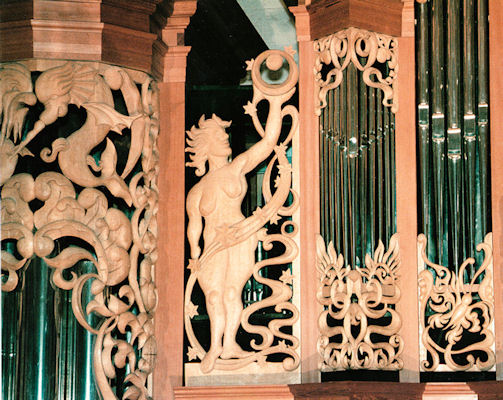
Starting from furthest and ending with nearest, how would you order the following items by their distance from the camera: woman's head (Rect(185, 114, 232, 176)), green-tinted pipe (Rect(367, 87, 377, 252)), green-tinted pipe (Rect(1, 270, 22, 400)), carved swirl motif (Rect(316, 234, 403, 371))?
woman's head (Rect(185, 114, 232, 176)) < green-tinted pipe (Rect(367, 87, 377, 252)) < carved swirl motif (Rect(316, 234, 403, 371)) < green-tinted pipe (Rect(1, 270, 22, 400))

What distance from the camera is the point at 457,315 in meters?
5.88

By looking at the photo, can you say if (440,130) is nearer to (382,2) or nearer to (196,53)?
(382,2)

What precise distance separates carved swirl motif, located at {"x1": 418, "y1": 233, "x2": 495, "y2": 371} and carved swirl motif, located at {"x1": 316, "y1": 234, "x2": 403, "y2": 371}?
0.17 m

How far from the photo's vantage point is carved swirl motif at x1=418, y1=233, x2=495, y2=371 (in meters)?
5.87

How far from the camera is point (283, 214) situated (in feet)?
19.9

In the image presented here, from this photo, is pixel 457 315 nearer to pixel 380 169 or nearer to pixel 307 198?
pixel 380 169

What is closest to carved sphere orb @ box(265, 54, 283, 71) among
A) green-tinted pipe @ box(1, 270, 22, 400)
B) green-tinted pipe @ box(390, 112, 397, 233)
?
green-tinted pipe @ box(390, 112, 397, 233)

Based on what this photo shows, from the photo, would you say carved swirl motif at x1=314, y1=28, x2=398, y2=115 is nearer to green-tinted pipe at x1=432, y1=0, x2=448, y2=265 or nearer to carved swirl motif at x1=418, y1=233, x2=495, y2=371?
green-tinted pipe at x1=432, y1=0, x2=448, y2=265

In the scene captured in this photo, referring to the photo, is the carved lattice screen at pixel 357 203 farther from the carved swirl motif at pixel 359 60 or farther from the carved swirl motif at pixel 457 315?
the carved swirl motif at pixel 457 315

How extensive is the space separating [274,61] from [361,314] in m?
1.37

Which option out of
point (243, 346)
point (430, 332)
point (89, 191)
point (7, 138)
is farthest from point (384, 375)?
point (7, 138)

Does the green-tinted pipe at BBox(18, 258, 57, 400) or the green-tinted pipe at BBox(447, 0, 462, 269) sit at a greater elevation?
the green-tinted pipe at BBox(447, 0, 462, 269)

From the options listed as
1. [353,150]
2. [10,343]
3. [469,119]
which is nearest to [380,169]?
[353,150]

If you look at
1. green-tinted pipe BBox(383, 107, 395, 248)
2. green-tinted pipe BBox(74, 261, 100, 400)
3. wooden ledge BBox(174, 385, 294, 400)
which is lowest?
wooden ledge BBox(174, 385, 294, 400)
